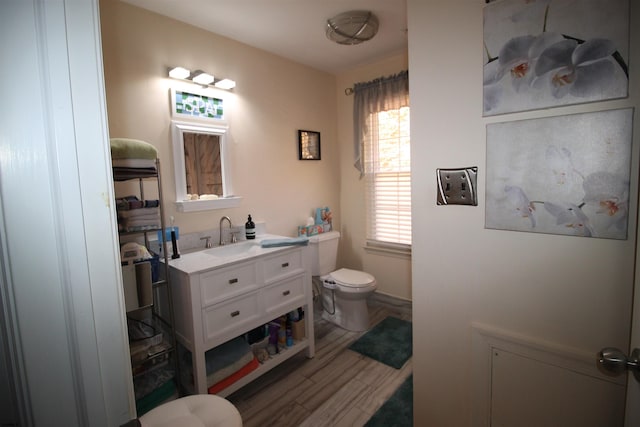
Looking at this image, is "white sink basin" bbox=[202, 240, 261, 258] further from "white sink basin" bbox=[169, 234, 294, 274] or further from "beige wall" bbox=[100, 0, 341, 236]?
"beige wall" bbox=[100, 0, 341, 236]

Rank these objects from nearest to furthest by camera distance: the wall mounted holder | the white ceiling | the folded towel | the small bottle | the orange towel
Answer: the wall mounted holder
the folded towel
the orange towel
the white ceiling
the small bottle

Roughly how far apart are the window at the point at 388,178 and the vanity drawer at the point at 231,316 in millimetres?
1756

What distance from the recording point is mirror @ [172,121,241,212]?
88.1 inches

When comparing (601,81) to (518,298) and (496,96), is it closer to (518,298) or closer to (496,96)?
(496,96)

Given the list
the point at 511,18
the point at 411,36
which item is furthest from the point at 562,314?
the point at 411,36

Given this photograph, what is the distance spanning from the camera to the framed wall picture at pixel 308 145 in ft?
10.4

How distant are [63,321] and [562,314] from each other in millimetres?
1386

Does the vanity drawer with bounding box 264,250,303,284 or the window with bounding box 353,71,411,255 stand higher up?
the window with bounding box 353,71,411,255

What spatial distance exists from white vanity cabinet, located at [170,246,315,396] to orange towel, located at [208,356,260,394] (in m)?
0.03

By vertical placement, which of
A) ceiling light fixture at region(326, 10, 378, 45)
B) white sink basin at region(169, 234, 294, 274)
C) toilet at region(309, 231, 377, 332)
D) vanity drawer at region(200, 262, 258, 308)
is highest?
ceiling light fixture at region(326, 10, 378, 45)

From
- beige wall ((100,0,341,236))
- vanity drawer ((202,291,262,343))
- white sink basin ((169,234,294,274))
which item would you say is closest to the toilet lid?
beige wall ((100,0,341,236))

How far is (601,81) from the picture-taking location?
898 millimetres

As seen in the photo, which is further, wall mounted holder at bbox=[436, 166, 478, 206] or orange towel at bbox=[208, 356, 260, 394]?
orange towel at bbox=[208, 356, 260, 394]

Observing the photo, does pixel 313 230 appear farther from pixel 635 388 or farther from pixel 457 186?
pixel 635 388
